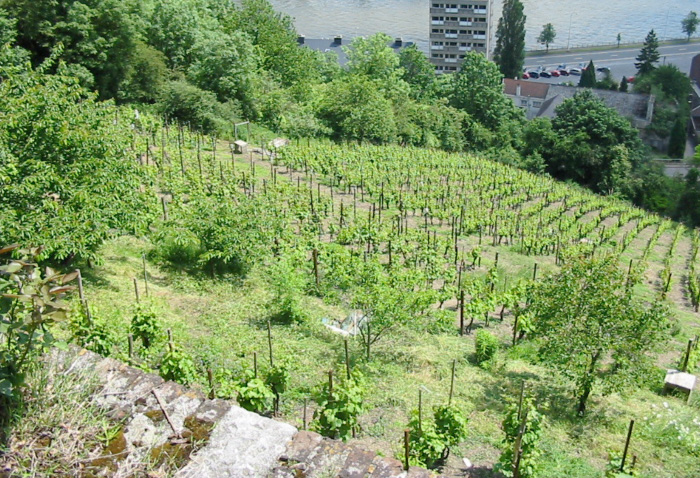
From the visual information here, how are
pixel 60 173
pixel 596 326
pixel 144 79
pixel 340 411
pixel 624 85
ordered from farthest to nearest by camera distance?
pixel 624 85, pixel 144 79, pixel 60 173, pixel 596 326, pixel 340 411

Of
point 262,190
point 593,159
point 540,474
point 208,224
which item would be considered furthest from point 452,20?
point 540,474

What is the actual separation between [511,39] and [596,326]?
6114 centimetres

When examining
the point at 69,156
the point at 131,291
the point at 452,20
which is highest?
the point at 452,20

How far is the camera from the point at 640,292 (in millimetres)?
17281

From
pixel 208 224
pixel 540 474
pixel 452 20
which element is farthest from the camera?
pixel 452 20

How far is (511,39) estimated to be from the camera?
6456 cm

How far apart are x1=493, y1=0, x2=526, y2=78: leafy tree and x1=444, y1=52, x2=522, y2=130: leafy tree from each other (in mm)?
22997

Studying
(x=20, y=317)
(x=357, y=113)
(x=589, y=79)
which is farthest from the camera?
(x=589, y=79)

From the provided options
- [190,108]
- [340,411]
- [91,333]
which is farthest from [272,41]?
[340,411]

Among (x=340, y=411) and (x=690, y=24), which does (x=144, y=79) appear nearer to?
(x=340, y=411)

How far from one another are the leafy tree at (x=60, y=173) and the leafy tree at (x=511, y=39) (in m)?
59.6

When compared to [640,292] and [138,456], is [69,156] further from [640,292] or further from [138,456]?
[640,292]

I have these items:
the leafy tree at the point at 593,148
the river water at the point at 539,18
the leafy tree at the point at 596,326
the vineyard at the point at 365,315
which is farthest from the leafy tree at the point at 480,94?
the leafy tree at the point at 596,326

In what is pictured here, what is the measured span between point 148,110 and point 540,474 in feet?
69.9
